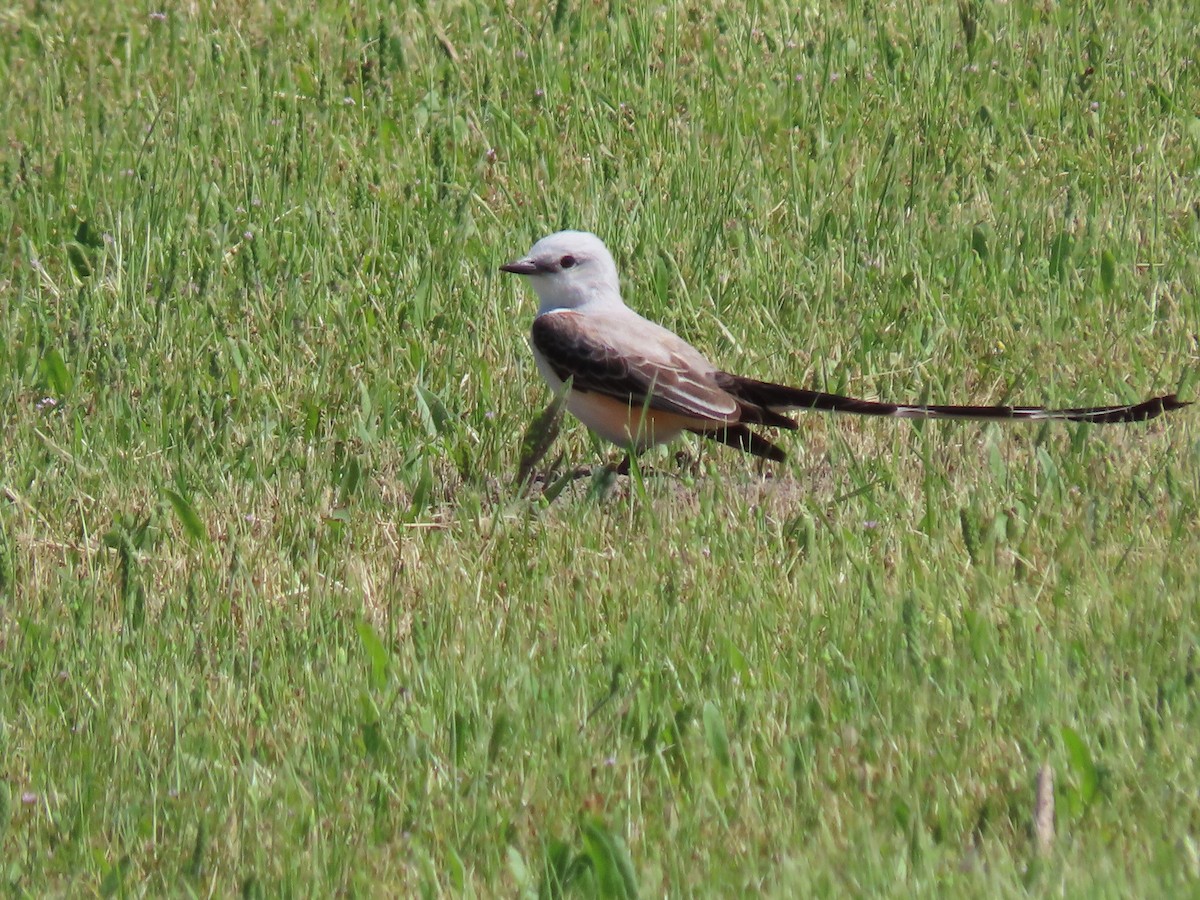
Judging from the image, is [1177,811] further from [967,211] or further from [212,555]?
[967,211]

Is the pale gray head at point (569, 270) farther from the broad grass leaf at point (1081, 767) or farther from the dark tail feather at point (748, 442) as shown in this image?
the broad grass leaf at point (1081, 767)

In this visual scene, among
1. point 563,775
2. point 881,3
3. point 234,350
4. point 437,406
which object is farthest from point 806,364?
point 881,3

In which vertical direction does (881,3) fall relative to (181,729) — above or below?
above

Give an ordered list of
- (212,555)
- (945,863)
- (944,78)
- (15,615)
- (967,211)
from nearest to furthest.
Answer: (945,863) → (15,615) → (212,555) → (967,211) → (944,78)

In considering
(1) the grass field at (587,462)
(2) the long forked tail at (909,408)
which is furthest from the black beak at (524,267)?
(2) the long forked tail at (909,408)

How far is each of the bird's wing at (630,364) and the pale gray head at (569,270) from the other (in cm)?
17

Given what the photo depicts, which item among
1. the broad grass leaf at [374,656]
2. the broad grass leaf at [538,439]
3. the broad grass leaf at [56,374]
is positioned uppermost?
the broad grass leaf at [374,656]

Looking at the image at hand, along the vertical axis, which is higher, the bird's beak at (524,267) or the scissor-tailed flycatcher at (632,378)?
the bird's beak at (524,267)

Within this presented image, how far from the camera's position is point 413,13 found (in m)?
9.98

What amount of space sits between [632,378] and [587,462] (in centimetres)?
52

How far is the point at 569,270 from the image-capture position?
22.4 ft

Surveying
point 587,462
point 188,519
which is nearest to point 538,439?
point 587,462

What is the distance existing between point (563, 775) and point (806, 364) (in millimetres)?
3055

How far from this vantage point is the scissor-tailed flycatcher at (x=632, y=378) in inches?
245
